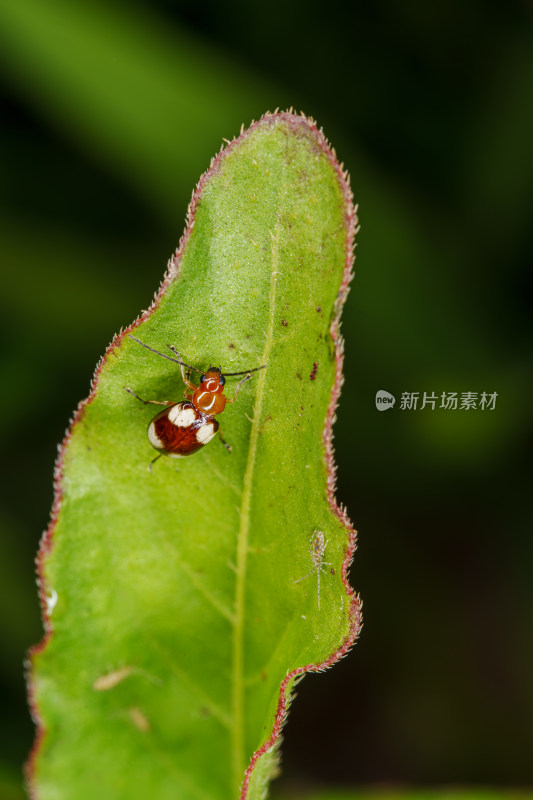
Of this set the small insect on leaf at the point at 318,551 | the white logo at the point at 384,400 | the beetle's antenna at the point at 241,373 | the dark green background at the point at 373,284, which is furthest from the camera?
the white logo at the point at 384,400

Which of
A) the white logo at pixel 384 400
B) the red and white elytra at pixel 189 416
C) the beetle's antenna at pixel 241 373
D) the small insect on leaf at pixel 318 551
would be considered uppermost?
the white logo at pixel 384 400

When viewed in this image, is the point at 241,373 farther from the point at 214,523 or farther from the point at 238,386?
the point at 214,523

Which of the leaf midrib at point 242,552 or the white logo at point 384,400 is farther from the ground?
the white logo at point 384,400

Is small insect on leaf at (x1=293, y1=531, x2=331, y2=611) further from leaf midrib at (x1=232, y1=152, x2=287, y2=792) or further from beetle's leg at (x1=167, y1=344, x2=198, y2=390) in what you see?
beetle's leg at (x1=167, y1=344, x2=198, y2=390)

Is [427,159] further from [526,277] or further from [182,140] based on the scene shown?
[182,140]

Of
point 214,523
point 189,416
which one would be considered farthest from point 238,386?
point 214,523

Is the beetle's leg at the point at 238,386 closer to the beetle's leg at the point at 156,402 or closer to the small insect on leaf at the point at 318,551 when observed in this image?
the beetle's leg at the point at 156,402

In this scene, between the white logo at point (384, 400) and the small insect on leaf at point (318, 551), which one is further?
the white logo at point (384, 400)

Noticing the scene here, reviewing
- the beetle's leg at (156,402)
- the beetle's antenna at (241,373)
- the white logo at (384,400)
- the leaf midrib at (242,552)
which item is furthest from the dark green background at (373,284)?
the beetle's antenna at (241,373)
